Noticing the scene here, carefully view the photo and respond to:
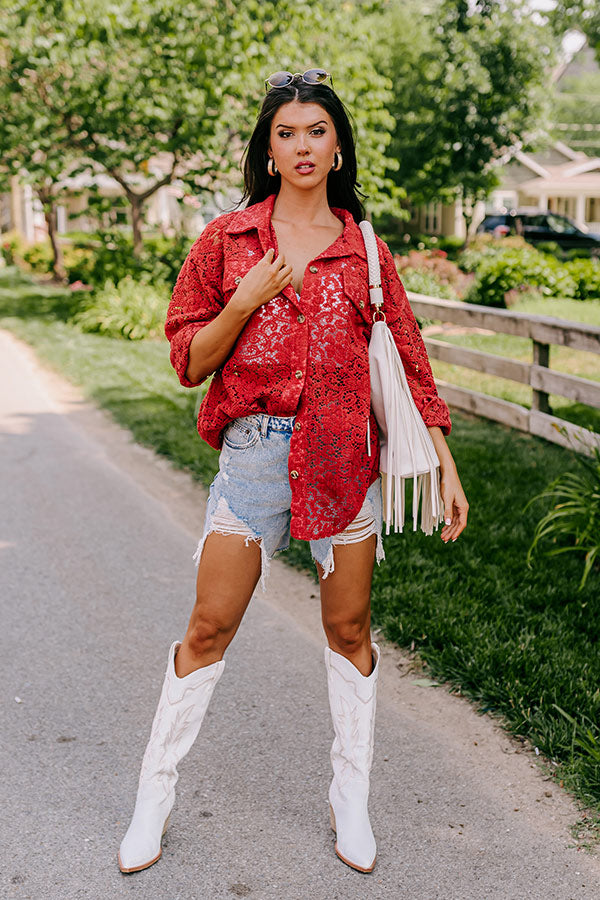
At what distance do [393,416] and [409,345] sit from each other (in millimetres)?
208

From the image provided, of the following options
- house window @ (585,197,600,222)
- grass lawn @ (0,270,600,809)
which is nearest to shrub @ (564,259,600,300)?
grass lawn @ (0,270,600,809)

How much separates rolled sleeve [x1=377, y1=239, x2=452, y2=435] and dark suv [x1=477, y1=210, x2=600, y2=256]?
2668 cm

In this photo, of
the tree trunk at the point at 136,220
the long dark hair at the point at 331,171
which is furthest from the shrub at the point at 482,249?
the long dark hair at the point at 331,171

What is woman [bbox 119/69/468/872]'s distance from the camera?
7.96 feet

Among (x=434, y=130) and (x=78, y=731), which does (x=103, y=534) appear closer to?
(x=78, y=731)

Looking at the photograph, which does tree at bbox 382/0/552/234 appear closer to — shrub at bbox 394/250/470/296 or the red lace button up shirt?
shrub at bbox 394/250/470/296

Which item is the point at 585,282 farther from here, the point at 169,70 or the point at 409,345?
the point at 409,345

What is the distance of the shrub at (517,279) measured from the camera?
1509 centimetres

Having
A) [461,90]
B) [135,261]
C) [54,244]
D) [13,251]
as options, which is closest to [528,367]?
[135,261]

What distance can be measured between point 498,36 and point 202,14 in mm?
13727

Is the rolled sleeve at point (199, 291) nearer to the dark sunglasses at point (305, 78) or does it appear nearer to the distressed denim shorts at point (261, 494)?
the distressed denim shorts at point (261, 494)

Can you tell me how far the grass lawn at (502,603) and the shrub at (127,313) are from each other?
519cm

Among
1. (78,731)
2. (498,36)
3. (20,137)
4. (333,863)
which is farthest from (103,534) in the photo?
(498,36)

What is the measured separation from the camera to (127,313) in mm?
13000
